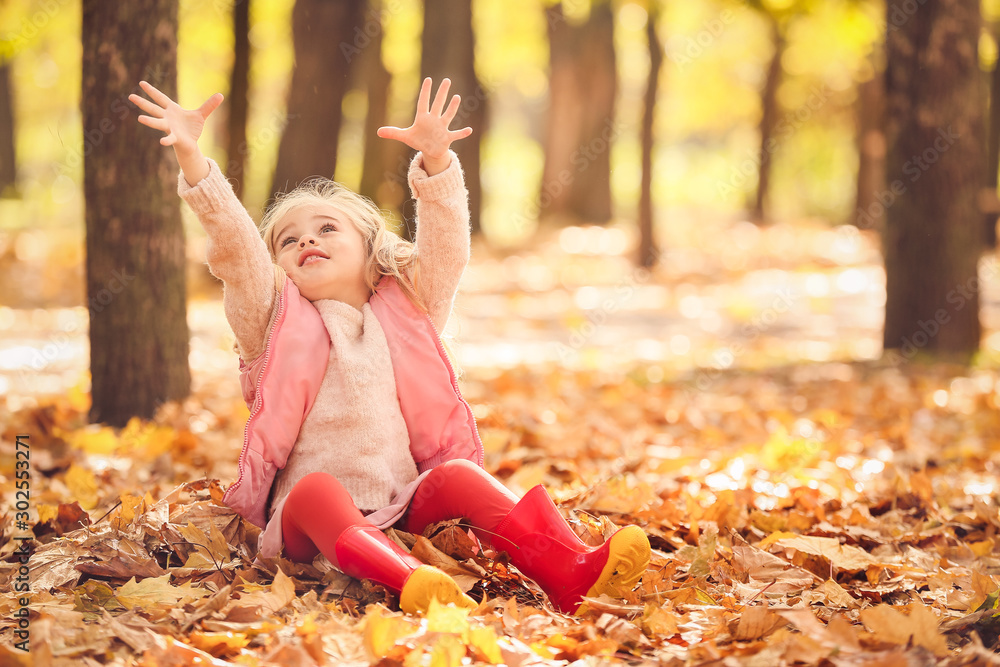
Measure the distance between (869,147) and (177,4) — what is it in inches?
633

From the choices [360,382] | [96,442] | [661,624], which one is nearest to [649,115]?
[96,442]

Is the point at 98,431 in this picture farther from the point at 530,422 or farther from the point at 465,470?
the point at 465,470

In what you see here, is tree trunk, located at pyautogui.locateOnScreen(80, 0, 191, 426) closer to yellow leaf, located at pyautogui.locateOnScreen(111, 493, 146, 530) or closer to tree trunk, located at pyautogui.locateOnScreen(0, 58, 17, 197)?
yellow leaf, located at pyautogui.locateOnScreen(111, 493, 146, 530)

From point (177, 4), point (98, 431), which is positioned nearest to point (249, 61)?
point (177, 4)

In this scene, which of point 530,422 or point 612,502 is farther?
point 530,422

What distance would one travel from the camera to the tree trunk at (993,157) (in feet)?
41.7

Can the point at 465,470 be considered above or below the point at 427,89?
below

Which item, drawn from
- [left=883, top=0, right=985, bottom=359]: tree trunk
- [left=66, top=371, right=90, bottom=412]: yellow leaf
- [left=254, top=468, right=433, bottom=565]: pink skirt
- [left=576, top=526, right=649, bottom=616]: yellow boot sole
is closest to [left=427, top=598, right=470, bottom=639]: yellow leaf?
[left=576, top=526, right=649, bottom=616]: yellow boot sole

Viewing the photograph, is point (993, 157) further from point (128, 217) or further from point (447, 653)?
point (447, 653)

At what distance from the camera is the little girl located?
2.29 m

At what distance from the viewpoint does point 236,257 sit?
2.51 m

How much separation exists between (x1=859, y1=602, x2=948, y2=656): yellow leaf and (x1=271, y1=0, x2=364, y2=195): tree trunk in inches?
294

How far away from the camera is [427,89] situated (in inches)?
97.4

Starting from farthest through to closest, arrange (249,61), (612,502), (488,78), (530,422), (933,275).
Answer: (488,78), (249,61), (933,275), (530,422), (612,502)
